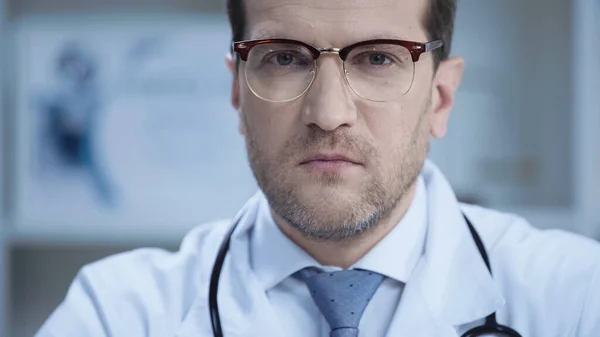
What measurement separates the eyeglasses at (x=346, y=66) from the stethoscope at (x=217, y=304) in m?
0.27

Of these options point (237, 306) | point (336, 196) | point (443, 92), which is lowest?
point (237, 306)

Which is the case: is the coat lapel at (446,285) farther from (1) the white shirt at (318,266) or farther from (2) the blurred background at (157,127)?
(2) the blurred background at (157,127)

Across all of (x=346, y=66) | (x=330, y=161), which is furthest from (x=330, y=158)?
(x=346, y=66)

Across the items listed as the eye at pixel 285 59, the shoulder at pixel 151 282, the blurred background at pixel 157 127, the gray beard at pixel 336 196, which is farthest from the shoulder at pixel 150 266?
the blurred background at pixel 157 127

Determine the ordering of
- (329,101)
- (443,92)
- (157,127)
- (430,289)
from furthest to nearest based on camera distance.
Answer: (157,127) → (443,92) → (430,289) → (329,101)

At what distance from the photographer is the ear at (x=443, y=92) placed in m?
0.97

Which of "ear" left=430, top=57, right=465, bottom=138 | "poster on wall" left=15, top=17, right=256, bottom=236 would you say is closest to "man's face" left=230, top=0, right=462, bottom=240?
"ear" left=430, top=57, right=465, bottom=138

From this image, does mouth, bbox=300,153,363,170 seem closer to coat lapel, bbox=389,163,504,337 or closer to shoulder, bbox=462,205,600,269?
coat lapel, bbox=389,163,504,337

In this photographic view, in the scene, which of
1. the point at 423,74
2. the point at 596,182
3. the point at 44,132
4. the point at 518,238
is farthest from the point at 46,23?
the point at 596,182

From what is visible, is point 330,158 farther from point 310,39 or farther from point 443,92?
point 443,92

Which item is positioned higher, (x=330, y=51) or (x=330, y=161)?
(x=330, y=51)

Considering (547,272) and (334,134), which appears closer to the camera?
(334,134)

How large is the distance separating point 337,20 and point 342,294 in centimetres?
37

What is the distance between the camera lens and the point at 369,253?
0.91 metres
